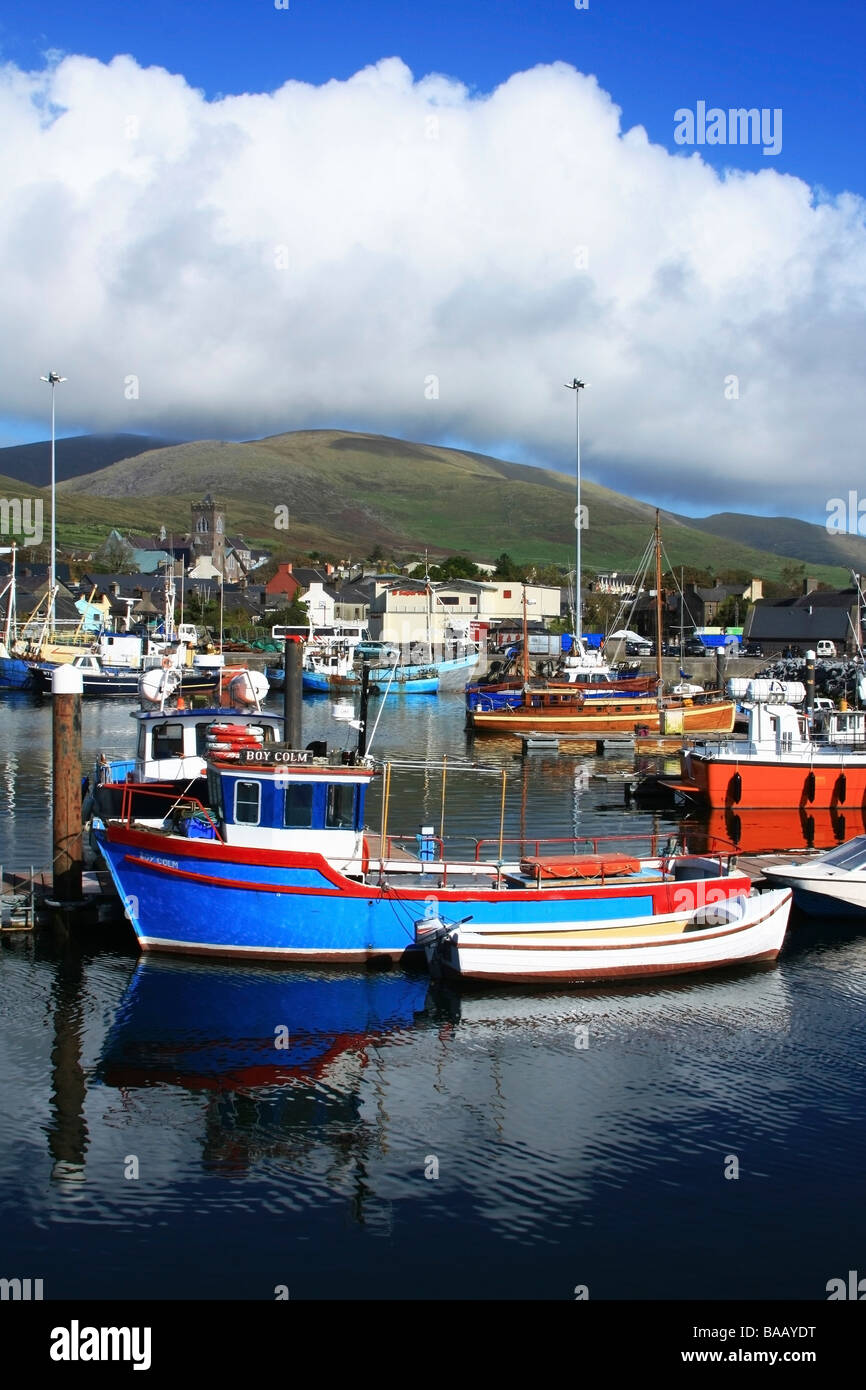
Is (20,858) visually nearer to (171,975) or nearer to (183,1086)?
(171,975)

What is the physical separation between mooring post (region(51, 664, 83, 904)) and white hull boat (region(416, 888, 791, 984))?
8.47 meters

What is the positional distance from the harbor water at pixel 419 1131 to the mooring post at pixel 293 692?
11.9m

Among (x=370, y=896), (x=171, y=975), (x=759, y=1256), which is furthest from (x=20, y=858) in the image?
(x=759, y=1256)

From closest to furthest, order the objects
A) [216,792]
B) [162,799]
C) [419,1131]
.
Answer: [419,1131], [216,792], [162,799]

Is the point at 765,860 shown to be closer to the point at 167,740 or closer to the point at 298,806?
the point at 298,806

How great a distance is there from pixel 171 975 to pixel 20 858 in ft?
40.3

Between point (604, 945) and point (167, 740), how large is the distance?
14702 millimetres

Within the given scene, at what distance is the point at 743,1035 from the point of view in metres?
23.6

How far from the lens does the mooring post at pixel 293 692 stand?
39531mm

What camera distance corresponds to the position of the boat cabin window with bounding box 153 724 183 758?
3438 cm

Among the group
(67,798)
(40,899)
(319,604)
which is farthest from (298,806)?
(319,604)

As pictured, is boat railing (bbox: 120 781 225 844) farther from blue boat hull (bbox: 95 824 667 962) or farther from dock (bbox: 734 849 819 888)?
dock (bbox: 734 849 819 888)

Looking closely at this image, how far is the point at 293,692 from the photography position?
42031 millimetres

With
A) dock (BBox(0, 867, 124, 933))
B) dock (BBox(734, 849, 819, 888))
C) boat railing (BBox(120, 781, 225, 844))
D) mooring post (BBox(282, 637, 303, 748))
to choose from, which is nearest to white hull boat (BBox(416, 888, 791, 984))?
dock (BBox(734, 849, 819, 888))
